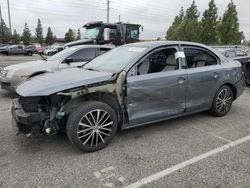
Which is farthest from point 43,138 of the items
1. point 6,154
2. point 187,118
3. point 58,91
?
point 187,118

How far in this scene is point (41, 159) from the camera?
339 cm

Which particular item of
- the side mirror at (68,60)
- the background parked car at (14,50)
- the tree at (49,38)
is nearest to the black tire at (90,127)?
the side mirror at (68,60)

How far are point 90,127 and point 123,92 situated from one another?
0.70 metres

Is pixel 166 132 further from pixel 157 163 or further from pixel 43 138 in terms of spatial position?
pixel 43 138

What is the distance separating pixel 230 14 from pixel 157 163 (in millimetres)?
38457

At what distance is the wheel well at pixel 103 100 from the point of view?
3.51 metres

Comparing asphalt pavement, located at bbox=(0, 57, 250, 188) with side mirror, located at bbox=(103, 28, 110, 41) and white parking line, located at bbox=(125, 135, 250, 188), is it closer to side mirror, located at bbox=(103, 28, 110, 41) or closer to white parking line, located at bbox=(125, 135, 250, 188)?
white parking line, located at bbox=(125, 135, 250, 188)

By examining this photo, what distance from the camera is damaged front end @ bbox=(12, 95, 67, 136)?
11.0 ft

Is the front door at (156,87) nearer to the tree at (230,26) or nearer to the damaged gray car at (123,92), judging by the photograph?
the damaged gray car at (123,92)

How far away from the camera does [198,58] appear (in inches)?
191

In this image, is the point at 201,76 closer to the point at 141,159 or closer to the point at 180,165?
the point at 180,165

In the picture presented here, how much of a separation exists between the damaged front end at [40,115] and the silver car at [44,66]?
7.51 ft

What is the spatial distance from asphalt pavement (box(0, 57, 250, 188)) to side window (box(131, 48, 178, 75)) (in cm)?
106

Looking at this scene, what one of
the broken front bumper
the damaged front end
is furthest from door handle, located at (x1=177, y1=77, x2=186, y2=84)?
the broken front bumper
